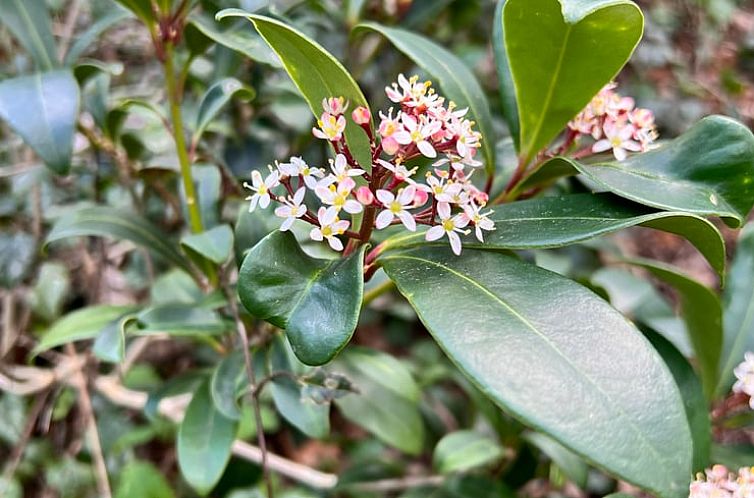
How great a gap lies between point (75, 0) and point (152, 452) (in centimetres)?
125

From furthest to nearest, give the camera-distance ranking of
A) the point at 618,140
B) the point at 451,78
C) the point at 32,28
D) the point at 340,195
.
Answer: the point at 32,28, the point at 451,78, the point at 618,140, the point at 340,195

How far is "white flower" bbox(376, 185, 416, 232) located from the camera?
589 mm

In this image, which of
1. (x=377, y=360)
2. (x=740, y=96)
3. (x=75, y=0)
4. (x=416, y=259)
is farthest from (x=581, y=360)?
(x=740, y=96)

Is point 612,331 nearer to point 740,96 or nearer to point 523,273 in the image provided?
point 523,273

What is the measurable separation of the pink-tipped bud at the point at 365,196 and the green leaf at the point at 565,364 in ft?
0.26

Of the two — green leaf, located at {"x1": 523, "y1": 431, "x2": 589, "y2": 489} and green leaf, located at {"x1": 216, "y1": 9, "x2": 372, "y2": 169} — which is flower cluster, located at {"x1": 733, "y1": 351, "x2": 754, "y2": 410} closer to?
green leaf, located at {"x1": 523, "y1": 431, "x2": 589, "y2": 489}

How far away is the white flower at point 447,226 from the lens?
626 mm

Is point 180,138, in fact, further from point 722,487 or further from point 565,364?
point 722,487

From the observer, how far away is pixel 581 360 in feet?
1.65

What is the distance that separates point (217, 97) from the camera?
2.97 feet

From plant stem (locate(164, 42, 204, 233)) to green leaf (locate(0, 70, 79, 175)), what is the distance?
128 millimetres

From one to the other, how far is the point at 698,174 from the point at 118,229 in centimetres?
82

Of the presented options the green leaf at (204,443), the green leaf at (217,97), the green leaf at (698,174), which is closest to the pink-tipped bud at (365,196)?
the green leaf at (698,174)

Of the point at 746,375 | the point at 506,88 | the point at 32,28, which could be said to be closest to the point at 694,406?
the point at 746,375
